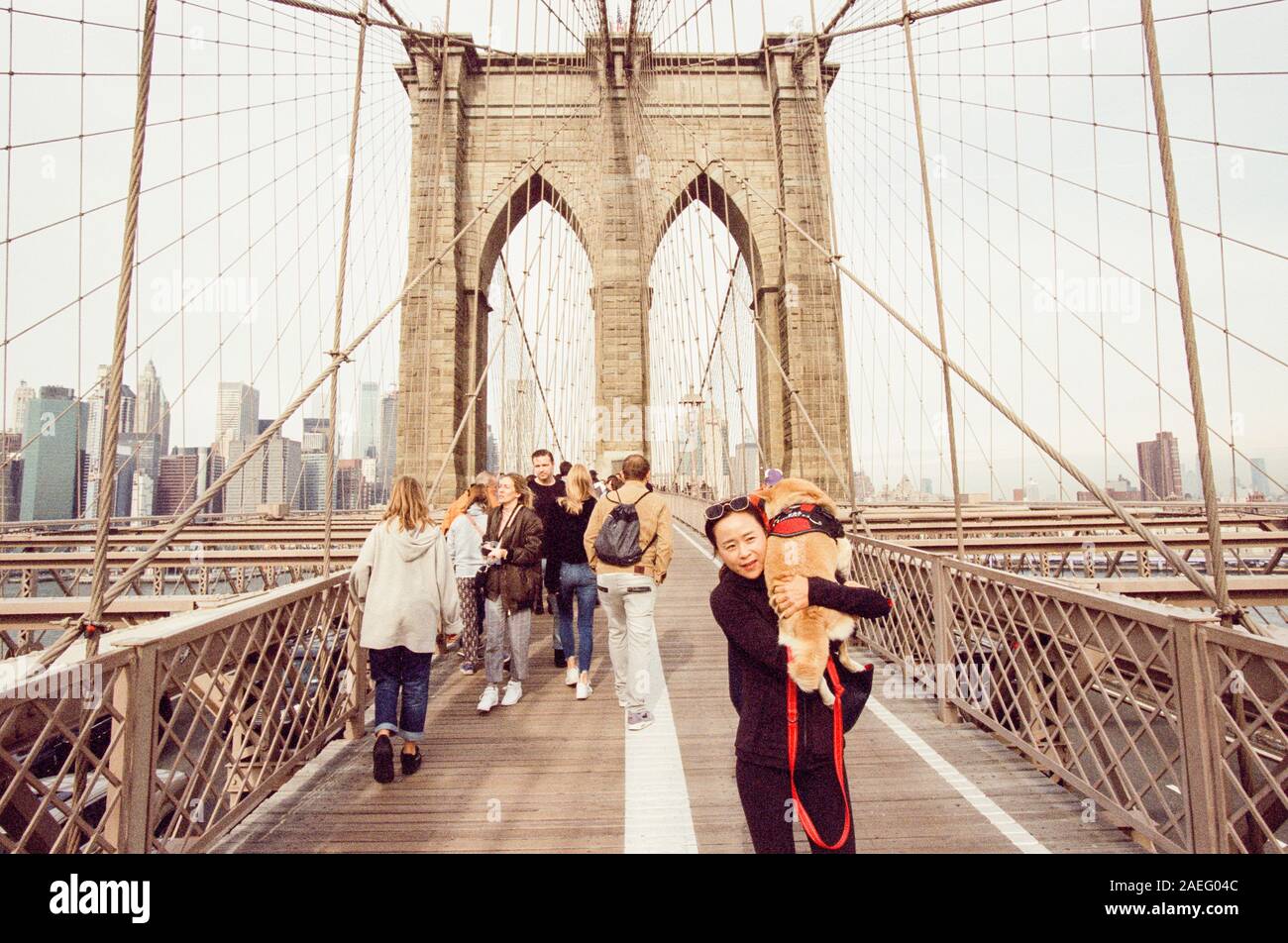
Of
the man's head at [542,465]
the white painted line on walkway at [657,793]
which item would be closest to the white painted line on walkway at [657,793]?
the white painted line on walkway at [657,793]

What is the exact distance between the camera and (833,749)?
1.39 metres

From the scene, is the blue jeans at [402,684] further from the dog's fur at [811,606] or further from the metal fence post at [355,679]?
the dog's fur at [811,606]

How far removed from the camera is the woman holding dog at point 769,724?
137 centimetres

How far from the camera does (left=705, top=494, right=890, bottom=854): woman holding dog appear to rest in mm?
1374

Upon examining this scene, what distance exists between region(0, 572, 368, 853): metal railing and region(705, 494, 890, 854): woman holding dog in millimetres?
1430

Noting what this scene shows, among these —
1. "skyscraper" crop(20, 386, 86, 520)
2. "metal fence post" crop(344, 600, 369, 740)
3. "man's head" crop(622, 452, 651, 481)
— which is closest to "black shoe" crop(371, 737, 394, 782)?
"metal fence post" crop(344, 600, 369, 740)

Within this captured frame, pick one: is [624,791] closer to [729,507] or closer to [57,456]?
[729,507]

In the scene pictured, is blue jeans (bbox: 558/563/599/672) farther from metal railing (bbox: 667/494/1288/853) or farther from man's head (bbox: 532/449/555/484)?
metal railing (bbox: 667/494/1288/853)

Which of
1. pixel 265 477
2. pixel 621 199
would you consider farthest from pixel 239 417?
pixel 265 477

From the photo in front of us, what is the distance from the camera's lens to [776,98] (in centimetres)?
1566
